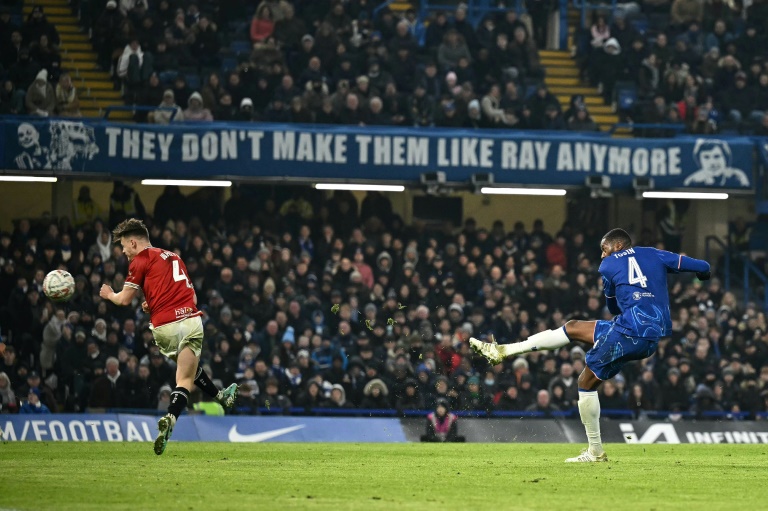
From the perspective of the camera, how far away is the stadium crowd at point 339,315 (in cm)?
2134

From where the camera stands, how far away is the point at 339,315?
75.2ft

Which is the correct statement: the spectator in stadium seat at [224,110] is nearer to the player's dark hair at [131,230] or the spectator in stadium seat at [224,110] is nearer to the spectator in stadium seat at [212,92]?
the spectator in stadium seat at [212,92]

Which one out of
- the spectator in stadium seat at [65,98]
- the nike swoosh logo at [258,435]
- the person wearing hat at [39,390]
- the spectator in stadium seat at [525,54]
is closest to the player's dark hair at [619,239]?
the nike swoosh logo at [258,435]

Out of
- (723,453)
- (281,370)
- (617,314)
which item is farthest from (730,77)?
(617,314)

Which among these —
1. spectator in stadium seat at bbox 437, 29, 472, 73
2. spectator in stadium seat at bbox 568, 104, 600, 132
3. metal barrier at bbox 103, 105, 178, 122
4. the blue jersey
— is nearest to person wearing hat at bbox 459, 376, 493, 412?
spectator in stadium seat at bbox 568, 104, 600, 132

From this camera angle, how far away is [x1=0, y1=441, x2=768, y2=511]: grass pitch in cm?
898

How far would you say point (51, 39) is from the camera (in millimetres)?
24219

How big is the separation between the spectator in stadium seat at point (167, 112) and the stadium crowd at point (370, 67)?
0.08 feet

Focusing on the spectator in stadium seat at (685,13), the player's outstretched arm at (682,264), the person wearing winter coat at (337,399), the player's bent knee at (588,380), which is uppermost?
the spectator in stadium seat at (685,13)

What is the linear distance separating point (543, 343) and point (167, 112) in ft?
41.3

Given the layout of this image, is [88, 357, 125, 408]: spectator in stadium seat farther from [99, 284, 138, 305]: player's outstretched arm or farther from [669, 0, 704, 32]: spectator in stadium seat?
[669, 0, 704, 32]: spectator in stadium seat

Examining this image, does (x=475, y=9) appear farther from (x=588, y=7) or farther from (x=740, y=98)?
(x=740, y=98)

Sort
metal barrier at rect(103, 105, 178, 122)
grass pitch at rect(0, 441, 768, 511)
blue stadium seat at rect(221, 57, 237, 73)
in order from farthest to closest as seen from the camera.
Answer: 1. blue stadium seat at rect(221, 57, 237, 73)
2. metal barrier at rect(103, 105, 178, 122)
3. grass pitch at rect(0, 441, 768, 511)

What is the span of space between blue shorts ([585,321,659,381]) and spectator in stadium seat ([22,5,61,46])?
48.2 feet
